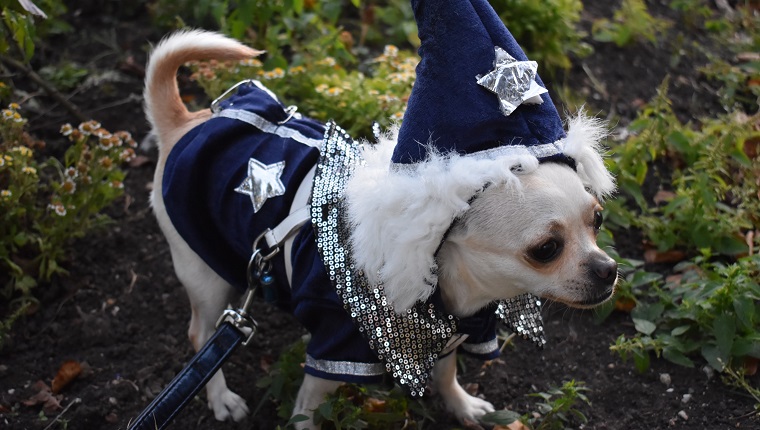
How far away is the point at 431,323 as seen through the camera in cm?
220

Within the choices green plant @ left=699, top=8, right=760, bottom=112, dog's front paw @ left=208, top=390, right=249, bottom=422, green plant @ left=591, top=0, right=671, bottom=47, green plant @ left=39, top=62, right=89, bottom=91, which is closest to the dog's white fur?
dog's front paw @ left=208, top=390, right=249, bottom=422

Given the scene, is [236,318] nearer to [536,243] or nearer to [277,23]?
[536,243]

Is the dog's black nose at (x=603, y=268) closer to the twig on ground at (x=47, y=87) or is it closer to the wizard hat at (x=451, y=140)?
the wizard hat at (x=451, y=140)

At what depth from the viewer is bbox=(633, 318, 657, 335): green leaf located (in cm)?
281

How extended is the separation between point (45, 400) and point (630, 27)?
3.49 m

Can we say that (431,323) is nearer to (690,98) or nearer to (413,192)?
(413,192)

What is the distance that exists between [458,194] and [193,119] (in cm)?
117

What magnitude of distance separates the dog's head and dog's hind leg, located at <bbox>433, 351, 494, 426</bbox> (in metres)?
0.65

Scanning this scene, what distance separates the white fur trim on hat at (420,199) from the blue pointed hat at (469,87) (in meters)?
0.04

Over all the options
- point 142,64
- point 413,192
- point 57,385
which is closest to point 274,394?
point 57,385

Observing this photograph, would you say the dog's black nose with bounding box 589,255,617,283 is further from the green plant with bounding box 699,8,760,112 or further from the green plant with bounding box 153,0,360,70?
the green plant with bounding box 699,8,760,112

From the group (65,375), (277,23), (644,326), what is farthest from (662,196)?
(65,375)

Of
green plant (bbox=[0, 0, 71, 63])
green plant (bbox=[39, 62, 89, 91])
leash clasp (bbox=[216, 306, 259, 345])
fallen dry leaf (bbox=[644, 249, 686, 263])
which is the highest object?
green plant (bbox=[0, 0, 71, 63])

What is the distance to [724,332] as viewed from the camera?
8.67 feet
